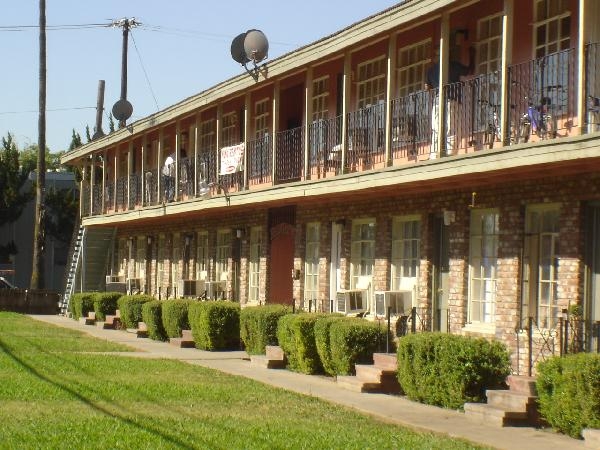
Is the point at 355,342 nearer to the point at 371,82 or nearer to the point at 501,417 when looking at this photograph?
the point at 501,417

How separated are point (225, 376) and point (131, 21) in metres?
33.9

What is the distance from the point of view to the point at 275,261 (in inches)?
1058

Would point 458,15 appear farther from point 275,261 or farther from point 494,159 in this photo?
point 275,261

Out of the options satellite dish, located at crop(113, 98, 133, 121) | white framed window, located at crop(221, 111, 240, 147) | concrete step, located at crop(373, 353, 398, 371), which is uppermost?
satellite dish, located at crop(113, 98, 133, 121)

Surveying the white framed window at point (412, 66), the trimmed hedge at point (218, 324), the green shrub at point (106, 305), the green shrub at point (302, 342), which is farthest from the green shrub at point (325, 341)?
the green shrub at point (106, 305)

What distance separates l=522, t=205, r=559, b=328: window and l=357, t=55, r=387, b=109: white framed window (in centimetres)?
525

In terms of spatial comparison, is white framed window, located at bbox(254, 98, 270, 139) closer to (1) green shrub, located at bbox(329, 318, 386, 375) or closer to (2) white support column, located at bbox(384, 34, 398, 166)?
(2) white support column, located at bbox(384, 34, 398, 166)

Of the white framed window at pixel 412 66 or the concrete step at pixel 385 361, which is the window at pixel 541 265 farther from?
the white framed window at pixel 412 66

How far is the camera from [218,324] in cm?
2467

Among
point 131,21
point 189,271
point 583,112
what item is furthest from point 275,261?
point 131,21

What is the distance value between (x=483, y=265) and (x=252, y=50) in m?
7.73

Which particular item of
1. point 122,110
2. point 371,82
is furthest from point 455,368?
point 122,110

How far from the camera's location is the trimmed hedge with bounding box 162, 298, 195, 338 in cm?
2670

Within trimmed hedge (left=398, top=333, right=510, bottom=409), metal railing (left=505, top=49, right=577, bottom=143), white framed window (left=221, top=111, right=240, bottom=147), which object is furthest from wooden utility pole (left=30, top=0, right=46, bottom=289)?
trimmed hedge (left=398, top=333, right=510, bottom=409)
